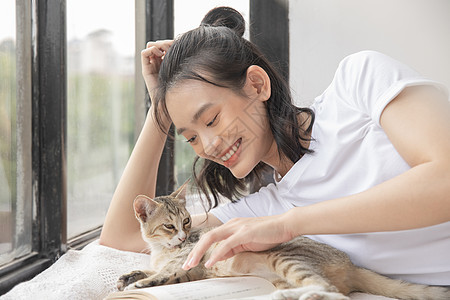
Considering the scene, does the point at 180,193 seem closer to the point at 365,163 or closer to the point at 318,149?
the point at 318,149

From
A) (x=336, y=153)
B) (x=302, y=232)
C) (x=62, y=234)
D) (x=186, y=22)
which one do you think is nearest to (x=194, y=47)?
(x=336, y=153)

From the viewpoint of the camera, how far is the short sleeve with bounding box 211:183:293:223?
53.7 inches

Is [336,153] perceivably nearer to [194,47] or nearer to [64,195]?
[194,47]

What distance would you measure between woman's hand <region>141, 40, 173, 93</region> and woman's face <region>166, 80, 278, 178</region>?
0.27 metres

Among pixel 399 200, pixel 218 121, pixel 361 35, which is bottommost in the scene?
pixel 399 200

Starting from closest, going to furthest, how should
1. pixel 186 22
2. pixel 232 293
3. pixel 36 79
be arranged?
pixel 232 293
pixel 36 79
pixel 186 22

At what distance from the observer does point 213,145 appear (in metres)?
1.10

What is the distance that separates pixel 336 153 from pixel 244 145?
24 centimetres

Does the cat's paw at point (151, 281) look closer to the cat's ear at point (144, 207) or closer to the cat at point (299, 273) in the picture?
the cat at point (299, 273)

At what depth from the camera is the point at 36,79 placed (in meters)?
1.27

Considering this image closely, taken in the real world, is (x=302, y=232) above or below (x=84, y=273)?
above

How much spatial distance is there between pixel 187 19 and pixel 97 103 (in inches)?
28.9

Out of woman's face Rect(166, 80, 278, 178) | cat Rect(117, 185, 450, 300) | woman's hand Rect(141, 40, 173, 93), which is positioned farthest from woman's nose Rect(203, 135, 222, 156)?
woman's hand Rect(141, 40, 173, 93)

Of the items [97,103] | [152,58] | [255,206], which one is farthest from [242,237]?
[97,103]
